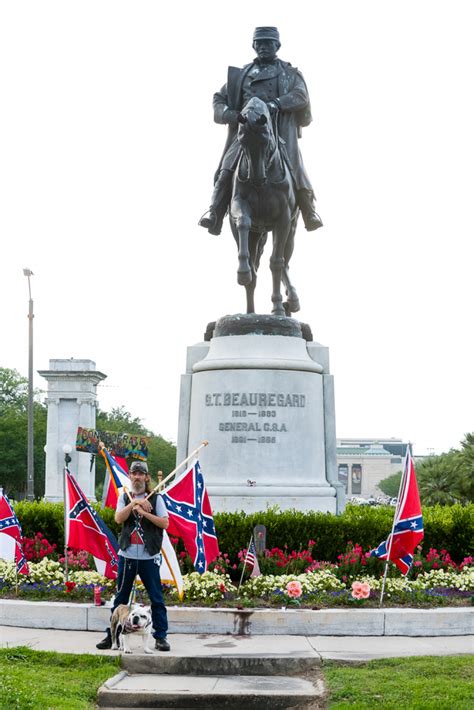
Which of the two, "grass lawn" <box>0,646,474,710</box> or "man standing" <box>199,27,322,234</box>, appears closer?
"grass lawn" <box>0,646,474,710</box>

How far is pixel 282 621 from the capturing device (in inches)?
481

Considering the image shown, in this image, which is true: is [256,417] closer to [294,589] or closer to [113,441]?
[294,589]

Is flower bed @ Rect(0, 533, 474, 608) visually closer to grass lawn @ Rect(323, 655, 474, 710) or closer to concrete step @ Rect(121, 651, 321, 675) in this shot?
concrete step @ Rect(121, 651, 321, 675)

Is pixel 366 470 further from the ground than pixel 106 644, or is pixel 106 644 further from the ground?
pixel 366 470

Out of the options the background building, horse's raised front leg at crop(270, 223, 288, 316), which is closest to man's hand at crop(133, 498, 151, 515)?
horse's raised front leg at crop(270, 223, 288, 316)

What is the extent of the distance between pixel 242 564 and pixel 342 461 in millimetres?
165085

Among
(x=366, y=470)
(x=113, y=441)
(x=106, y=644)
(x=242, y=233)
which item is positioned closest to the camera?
(x=106, y=644)

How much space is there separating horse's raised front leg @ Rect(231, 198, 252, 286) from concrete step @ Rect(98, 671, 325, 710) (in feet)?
29.4

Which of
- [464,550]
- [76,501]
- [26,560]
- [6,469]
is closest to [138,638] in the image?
[76,501]

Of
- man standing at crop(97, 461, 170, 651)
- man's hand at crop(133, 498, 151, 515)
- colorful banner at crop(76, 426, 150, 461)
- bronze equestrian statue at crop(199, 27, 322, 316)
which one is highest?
bronze equestrian statue at crop(199, 27, 322, 316)

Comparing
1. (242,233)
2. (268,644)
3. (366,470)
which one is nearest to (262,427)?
(242,233)

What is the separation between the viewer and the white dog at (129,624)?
1075 centimetres

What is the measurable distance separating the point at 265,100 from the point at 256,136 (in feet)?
5.56

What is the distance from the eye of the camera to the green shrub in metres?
14.4
